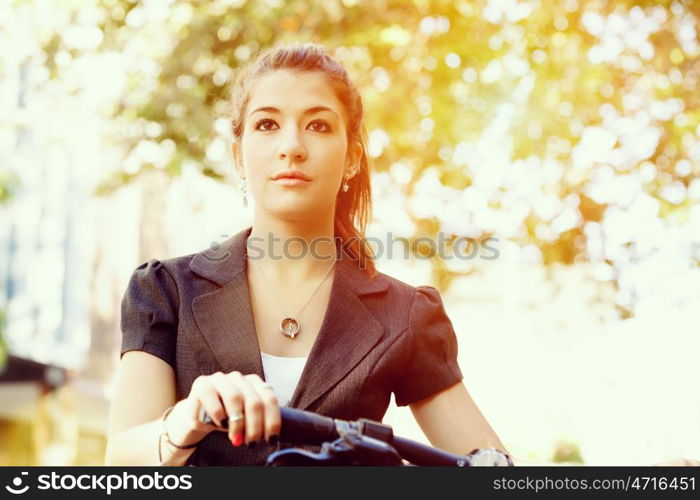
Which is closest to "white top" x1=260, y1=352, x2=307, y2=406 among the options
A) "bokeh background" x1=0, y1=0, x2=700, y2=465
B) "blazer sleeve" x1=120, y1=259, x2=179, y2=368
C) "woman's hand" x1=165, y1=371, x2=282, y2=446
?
"blazer sleeve" x1=120, y1=259, x2=179, y2=368

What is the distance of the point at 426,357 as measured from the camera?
183 centimetres

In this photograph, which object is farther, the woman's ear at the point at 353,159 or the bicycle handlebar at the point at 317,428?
the woman's ear at the point at 353,159

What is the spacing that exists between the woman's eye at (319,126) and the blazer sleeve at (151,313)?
0.47 meters

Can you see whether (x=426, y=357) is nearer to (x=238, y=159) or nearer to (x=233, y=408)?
(x=238, y=159)

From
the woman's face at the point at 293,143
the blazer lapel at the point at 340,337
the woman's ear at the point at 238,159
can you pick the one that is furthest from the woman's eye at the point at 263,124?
the blazer lapel at the point at 340,337

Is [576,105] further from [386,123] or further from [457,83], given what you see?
[386,123]

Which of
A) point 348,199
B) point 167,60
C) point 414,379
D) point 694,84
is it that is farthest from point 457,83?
point 414,379

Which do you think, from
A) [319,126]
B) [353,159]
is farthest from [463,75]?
[319,126]

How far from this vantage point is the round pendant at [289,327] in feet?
5.94

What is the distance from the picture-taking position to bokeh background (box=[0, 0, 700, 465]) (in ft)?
15.8

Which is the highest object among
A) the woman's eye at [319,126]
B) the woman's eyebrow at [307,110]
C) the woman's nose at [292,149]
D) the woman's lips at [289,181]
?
the woman's eyebrow at [307,110]
